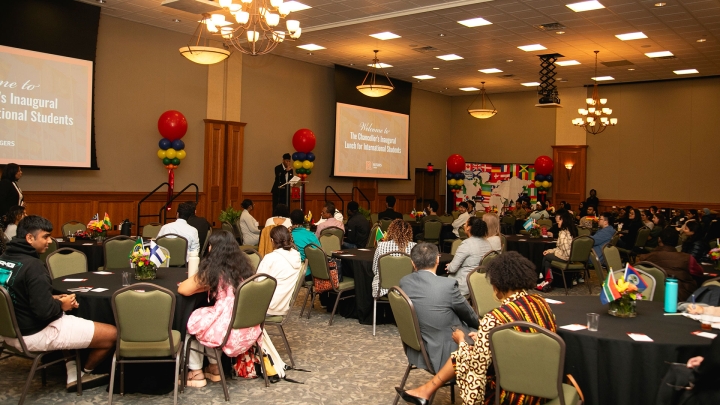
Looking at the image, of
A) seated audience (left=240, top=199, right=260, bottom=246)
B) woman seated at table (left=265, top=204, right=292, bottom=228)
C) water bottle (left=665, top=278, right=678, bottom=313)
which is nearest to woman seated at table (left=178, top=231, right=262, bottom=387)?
water bottle (left=665, top=278, right=678, bottom=313)

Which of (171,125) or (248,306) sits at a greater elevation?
(171,125)

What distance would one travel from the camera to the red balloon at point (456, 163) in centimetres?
2000

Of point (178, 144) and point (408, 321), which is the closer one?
point (408, 321)

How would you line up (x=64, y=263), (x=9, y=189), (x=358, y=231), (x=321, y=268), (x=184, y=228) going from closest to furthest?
(x=64, y=263) < (x=321, y=268) < (x=184, y=228) < (x=9, y=189) < (x=358, y=231)

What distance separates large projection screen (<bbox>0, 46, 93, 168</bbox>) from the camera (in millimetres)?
Answer: 10141

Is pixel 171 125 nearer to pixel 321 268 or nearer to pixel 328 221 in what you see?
pixel 328 221

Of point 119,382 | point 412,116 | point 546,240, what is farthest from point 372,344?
point 412,116

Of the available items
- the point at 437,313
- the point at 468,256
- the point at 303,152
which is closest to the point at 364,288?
the point at 468,256

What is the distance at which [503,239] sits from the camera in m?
9.35

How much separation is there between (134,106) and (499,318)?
10.3 m

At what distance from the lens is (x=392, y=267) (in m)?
6.54

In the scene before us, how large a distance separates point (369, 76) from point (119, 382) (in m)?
13.5

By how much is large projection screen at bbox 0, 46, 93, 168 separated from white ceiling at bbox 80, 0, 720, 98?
1342 mm

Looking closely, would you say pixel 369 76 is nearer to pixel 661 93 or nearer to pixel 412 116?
pixel 412 116
